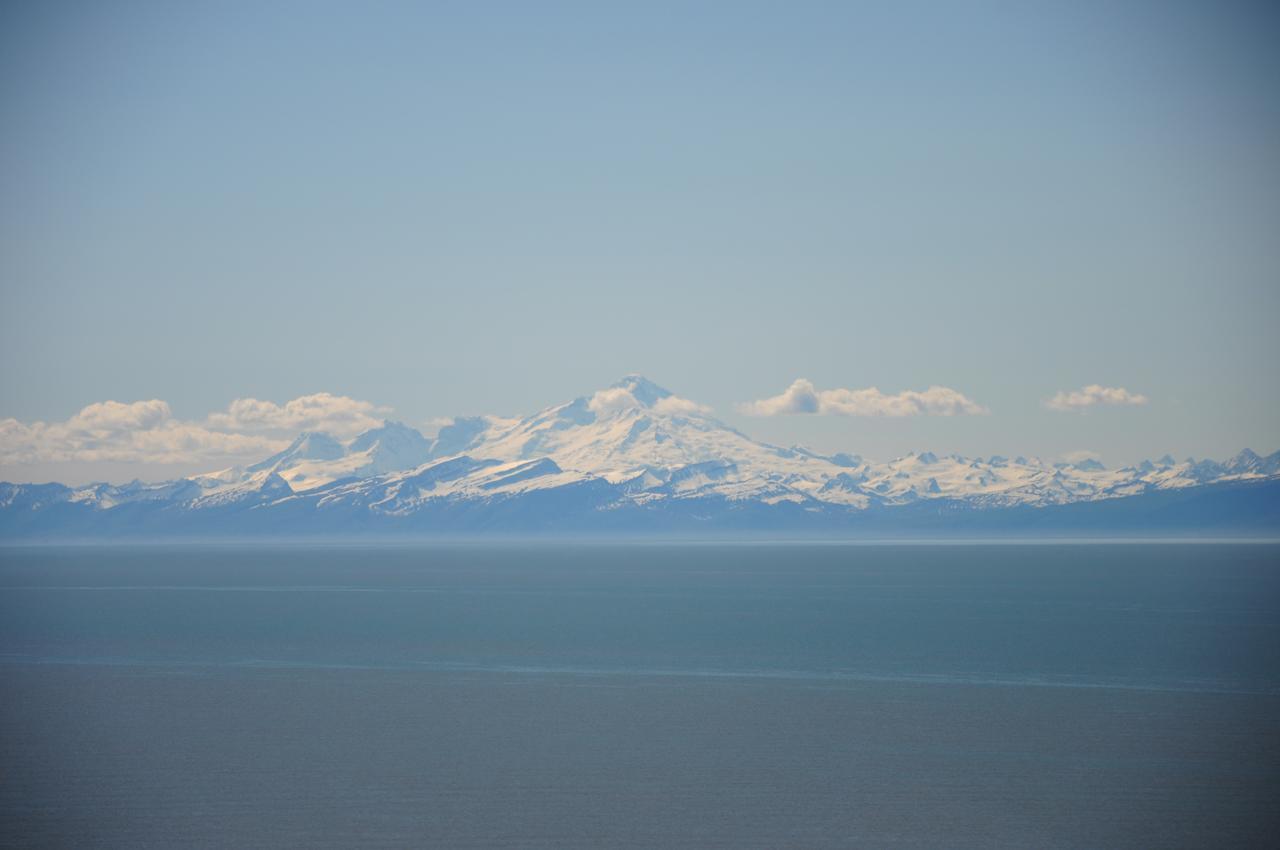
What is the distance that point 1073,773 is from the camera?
53906 millimetres

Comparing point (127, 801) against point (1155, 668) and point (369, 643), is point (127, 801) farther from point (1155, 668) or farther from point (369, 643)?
point (1155, 668)

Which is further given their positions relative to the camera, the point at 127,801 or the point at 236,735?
the point at 236,735

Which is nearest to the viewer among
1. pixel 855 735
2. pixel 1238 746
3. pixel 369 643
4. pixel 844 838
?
pixel 844 838

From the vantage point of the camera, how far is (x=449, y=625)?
121m

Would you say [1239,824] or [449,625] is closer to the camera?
[1239,824]

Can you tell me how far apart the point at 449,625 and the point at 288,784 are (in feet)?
223

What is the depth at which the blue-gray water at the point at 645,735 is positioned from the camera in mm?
47031

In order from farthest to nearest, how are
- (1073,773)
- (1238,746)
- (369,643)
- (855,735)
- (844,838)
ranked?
(369,643)
(855,735)
(1238,746)
(1073,773)
(844,838)

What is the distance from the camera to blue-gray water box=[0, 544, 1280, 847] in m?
47.0

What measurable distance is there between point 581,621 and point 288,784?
7292 cm

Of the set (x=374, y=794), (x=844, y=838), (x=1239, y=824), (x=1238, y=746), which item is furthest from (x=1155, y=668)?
(x=374, y=794)

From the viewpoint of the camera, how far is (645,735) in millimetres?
61750

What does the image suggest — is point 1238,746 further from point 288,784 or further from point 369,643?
point 369,643

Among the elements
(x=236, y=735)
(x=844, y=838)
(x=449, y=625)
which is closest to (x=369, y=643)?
(x=449, y=625)
